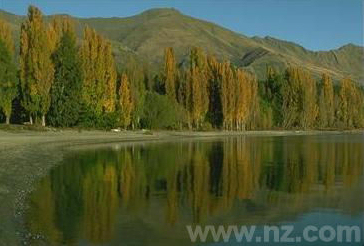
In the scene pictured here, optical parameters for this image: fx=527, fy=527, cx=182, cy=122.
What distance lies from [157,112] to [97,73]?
14.3m

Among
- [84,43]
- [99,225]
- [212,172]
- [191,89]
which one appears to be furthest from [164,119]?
[99,225]

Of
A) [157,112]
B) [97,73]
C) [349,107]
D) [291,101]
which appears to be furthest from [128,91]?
[349,107]

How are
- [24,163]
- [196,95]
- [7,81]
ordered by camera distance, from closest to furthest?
[24,163]
[7,81]
[196,95]

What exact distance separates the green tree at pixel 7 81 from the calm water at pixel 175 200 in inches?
1218

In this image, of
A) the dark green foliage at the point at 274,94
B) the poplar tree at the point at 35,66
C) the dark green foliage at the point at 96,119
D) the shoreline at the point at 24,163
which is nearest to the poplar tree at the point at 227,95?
the dark green foliage at the point at 274,94

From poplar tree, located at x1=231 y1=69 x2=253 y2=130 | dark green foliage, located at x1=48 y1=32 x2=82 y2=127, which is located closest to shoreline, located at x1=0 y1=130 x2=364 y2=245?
dark green foliage, located at x1=48 y1=32 x2=82 y2=127

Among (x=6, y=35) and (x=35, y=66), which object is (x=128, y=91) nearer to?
(x=35, y=66)

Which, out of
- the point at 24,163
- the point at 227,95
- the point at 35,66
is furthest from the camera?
the point at 227,95

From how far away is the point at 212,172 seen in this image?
26500 millimetres

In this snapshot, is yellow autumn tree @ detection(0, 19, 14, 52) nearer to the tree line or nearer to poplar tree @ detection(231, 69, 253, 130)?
the tree line

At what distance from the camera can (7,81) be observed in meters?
57.9

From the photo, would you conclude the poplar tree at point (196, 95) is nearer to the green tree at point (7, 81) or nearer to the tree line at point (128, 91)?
the tree line at point (128, 91)

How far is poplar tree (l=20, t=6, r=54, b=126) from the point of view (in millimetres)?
59688

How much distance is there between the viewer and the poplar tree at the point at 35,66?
196 ft
